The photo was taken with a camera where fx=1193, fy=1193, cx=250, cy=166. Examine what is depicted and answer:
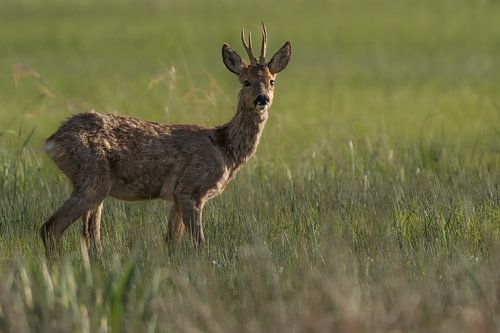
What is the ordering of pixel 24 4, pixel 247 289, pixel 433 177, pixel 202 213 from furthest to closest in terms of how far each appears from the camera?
pixel 24 4
pixel 433 177
pixel 202 213
pixel 247 289

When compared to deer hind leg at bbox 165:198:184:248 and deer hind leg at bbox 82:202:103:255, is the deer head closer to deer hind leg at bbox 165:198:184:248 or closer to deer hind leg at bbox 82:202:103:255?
deer hind leg at bbox 165:198:184:248

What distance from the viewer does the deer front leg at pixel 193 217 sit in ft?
29.0

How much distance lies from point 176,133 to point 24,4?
3985 cm

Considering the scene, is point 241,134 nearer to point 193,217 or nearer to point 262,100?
point 262,100

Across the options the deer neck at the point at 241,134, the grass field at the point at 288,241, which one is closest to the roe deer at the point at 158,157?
the deer neck at the point at 241,134

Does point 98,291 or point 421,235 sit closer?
point 98,291

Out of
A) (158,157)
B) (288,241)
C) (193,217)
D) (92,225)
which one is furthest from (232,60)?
(288,241)

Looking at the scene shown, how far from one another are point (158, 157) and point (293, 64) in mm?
24368

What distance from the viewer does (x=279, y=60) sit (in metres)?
9.83

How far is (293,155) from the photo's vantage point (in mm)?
13047

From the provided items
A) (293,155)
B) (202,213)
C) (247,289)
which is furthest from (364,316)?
(293,155)

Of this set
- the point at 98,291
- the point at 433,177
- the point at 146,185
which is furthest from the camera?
the point at 433,177

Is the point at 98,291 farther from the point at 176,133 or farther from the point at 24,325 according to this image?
the point at 176,133

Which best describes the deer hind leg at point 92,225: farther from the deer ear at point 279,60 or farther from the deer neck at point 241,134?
the deer ear at point 279,60
